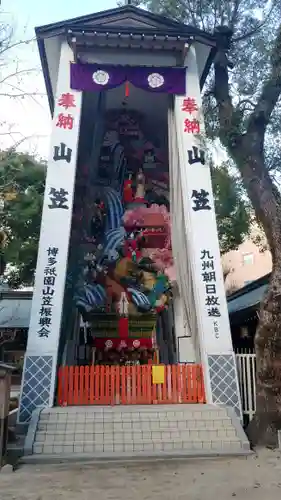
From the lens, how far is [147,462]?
6.29 meters

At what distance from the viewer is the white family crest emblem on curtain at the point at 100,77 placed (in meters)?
9.94

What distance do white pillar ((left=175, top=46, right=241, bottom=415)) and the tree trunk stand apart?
699 mm

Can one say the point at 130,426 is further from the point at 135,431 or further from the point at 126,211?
the point at 126,211

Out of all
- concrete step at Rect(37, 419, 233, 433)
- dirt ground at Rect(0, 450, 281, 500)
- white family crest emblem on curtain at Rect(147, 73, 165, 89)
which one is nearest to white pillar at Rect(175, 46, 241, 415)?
white family crest emblem on curtain at Rect(147, 73, 165, 89)

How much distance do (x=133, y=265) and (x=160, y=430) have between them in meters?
5.81

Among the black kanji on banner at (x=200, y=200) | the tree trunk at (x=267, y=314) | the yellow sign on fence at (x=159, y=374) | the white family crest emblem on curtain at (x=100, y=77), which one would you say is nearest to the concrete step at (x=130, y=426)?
the tree trunk at (x=267, y=314)

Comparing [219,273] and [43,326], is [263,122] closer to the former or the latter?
[219,273]

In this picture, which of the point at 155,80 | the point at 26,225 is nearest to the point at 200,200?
the point at 155,80

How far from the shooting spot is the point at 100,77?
9.97 metres

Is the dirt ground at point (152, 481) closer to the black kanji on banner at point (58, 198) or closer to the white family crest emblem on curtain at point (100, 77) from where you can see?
the black kanji on banner at point (58, 198)

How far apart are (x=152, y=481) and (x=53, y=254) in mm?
4477

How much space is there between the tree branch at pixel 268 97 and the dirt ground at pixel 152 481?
5292mm

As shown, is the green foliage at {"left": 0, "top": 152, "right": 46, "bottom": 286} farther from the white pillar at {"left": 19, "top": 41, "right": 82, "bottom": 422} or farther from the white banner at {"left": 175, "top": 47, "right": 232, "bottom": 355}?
the white banner at {"left": 175, "top": 47, "right": 232, "bottom": 355}

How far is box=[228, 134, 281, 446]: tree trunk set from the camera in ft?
23.7
